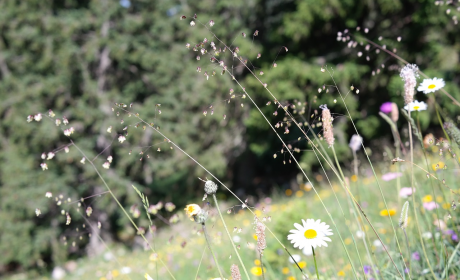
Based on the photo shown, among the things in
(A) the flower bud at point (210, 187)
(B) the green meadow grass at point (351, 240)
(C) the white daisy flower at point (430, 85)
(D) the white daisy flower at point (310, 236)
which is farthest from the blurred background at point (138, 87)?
(A) the flower bud at point (210, 187)

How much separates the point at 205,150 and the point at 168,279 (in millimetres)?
4772

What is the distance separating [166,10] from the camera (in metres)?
7.07

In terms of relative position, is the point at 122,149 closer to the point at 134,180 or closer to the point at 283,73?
the point at 134,180

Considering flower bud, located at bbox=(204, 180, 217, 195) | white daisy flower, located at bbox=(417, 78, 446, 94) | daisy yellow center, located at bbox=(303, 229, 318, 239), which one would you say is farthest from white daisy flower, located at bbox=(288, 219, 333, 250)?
white daisy flower, located at bbox=(417, 78, 446, 94)

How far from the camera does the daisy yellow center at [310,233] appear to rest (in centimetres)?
85

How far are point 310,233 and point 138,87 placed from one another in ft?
22.3

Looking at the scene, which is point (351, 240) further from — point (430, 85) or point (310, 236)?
point (310, 236)

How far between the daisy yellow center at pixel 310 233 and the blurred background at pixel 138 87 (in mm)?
4822

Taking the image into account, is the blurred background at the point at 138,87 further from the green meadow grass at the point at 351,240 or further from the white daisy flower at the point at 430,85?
the white daisy flower at the point at 430,85

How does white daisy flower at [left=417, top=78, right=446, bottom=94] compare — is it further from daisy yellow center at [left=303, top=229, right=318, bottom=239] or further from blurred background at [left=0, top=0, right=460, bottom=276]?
blurred background at [left=0, top=0, right=460, bottom=276]

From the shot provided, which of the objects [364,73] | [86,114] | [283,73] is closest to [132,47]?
[86,114]

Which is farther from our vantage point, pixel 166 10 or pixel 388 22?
pixel 166 10

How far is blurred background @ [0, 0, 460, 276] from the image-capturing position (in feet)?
18.9

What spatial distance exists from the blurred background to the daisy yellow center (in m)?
4.82
